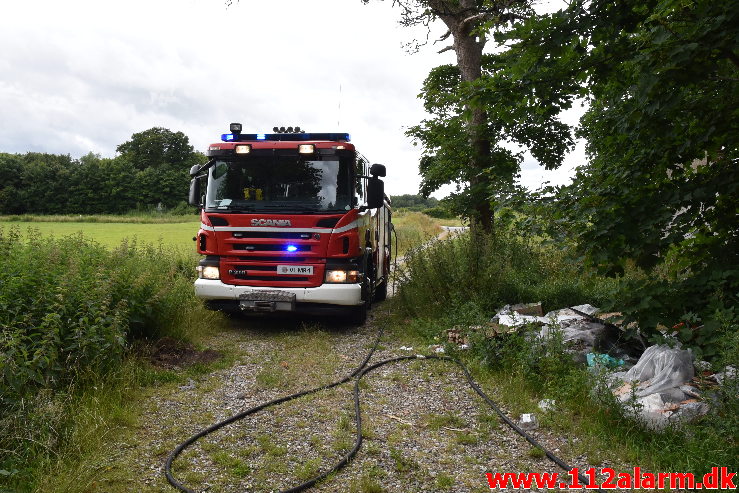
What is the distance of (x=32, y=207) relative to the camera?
209 feet

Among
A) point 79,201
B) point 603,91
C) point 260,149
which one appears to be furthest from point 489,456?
point 79,201

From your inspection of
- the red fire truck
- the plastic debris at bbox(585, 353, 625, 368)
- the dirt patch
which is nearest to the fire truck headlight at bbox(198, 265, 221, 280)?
the red fire truck

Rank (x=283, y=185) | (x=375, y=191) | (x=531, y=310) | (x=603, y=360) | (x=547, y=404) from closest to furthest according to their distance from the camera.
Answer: (x=547, y=404)
(x=603, y=360)
(x=531, y=310)
(x=283, y=185)
(x=375, y=191)

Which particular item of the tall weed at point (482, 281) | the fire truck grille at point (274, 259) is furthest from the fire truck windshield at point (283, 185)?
the tall weed at point (482, 281)

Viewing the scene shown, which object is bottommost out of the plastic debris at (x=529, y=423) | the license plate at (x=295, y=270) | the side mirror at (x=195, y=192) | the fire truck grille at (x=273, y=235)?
the plastic debris at (x=529, y=423)

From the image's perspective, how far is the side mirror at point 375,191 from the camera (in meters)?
8.76

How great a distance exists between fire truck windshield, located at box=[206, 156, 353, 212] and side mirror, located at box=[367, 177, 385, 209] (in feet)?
2.10

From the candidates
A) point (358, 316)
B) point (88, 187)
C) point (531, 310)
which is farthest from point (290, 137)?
point (88, 187)

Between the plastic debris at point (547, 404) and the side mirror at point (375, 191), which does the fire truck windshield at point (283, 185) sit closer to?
the side mirror at point (375, 191)

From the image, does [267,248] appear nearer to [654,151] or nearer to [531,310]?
[531,310]

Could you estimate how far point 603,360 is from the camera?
17.5 ft

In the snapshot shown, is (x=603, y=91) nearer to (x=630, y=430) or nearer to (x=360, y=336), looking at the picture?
(x=630, y=430)

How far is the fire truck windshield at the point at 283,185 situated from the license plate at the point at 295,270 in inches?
35.9

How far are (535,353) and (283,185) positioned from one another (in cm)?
459
